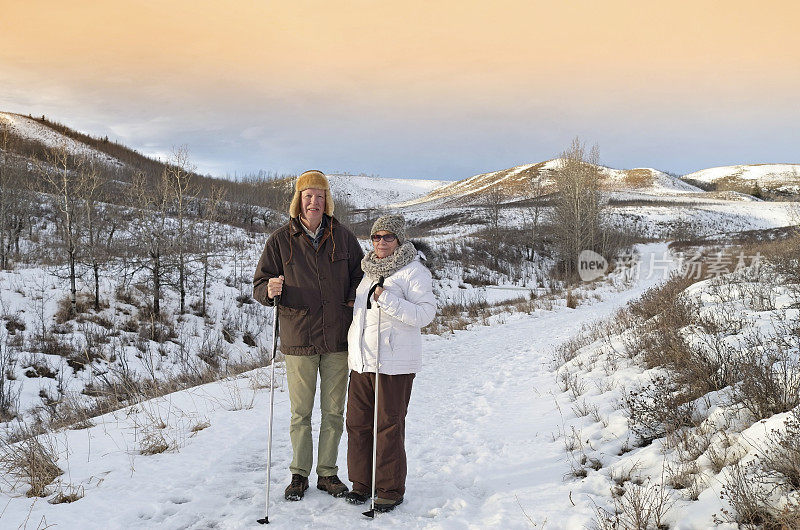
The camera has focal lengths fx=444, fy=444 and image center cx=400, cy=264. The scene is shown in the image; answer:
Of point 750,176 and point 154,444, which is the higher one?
point 750,176

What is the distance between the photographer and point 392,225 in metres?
3.58

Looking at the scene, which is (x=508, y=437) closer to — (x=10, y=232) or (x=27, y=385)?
(x=27, y=385)

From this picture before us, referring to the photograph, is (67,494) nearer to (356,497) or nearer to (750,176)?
(356,497)

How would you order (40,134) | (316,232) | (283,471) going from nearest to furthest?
1. (316,232)
2. (283,471)
3. (40,134)

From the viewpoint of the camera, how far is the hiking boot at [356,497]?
11.6ft

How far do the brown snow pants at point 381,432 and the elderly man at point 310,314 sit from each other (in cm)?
17

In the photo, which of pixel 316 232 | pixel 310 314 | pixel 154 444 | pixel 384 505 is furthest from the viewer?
pixel 154 444

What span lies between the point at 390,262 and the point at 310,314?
2.63ft

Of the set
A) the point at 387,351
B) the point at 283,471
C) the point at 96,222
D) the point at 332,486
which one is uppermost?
the point at 96,222

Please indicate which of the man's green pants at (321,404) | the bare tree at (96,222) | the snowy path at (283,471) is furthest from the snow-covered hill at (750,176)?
the man's green pants at (321,404)

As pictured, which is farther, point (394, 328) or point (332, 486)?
point (332, 486)

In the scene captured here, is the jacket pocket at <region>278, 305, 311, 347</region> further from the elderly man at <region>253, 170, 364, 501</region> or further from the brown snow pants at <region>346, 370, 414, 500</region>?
the brown snow pants at <region>346, 370, 414, 500</region>

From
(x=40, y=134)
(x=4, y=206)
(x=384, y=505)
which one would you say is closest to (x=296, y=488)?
(x=384, y=505)

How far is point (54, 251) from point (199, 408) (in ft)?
64.3
